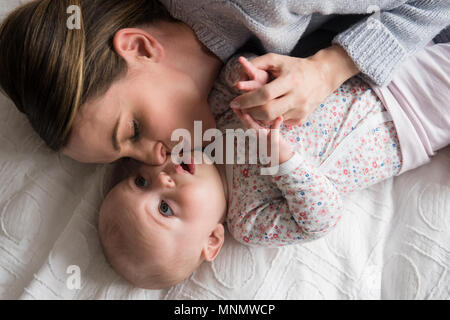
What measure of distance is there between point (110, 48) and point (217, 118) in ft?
1.05

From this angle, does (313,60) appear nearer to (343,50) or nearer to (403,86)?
(343,50)

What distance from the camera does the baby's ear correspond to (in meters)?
1.08

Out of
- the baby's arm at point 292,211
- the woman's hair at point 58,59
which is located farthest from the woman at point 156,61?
the baby's arm at point 292,211

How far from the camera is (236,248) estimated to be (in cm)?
112

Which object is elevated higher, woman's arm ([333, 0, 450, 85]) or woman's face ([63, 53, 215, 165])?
woman's arm ([333, 0, 450, 85])

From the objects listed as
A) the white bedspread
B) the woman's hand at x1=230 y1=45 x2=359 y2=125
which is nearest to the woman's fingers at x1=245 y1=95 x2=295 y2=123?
the woman's hand at x1=230 y1=45 x2=359 y2=125

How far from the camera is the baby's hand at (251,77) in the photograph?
92 cm

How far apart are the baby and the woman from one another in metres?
0.06

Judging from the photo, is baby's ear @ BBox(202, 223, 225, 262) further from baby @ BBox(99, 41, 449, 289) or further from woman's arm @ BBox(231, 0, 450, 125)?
woman's arm @ BBox(231, 0, 450, 125)

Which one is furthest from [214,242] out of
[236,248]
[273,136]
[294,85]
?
[294,85]

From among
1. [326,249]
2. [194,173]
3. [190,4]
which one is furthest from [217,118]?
[326,249]

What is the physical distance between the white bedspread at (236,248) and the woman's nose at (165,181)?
0.21m

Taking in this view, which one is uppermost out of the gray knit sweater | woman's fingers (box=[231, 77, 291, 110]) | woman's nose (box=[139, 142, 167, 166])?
the gray knit sweater

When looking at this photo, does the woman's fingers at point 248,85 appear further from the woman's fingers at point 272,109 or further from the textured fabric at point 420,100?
the textured fabric at point 420,100
